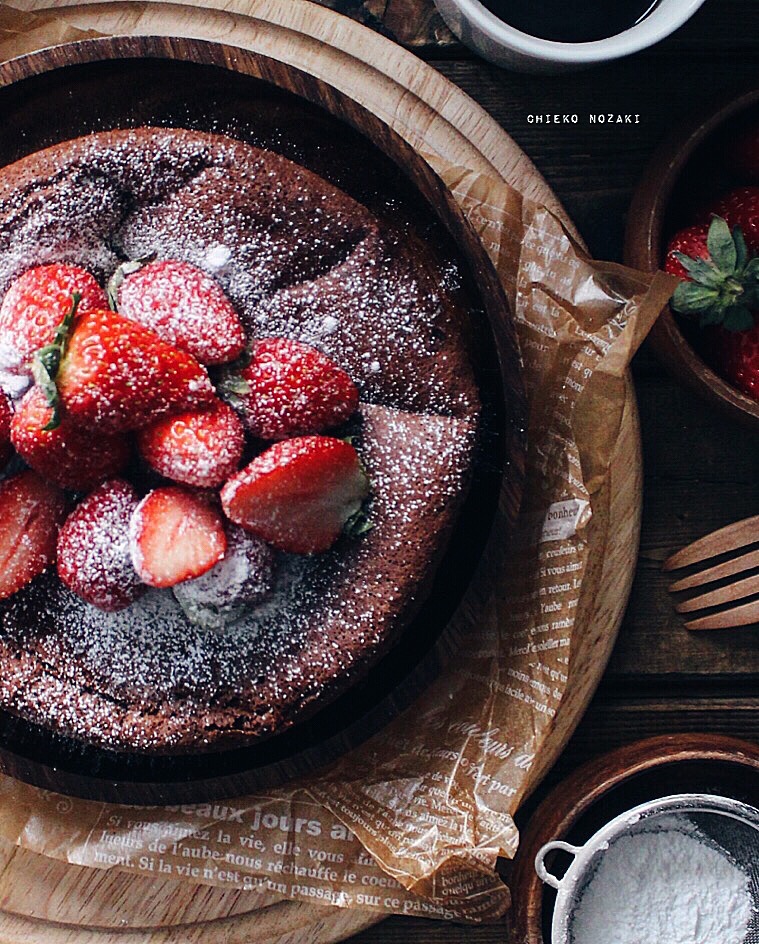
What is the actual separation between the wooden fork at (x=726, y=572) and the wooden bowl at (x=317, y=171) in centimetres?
43

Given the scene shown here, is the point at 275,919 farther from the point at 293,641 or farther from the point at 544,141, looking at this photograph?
the point at 544,141

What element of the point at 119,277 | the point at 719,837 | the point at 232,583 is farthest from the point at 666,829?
the point at 119,277

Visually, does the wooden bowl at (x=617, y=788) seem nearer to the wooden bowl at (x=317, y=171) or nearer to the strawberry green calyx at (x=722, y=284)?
the wooden bowl at (x=317, y=171)

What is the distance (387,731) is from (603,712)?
43 centimetres

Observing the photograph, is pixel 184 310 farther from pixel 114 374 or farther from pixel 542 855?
pixel 542 855

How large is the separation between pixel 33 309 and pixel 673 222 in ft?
3.38

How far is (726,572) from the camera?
1762 millimetres

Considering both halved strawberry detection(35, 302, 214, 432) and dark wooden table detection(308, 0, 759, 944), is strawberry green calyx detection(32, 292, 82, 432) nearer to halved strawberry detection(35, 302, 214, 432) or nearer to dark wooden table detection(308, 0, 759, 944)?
halved strawberry detection(35, 302, 214, 432)

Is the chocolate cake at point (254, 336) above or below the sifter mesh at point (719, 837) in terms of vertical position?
above

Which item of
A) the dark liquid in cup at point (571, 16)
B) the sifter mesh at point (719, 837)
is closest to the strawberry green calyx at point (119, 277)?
the dark liquid in cup at point (571, 16)

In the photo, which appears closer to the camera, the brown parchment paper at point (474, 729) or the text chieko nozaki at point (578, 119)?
the brown parchment paper at point (474, 729)

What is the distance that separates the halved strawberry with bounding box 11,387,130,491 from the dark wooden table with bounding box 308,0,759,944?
888 mm

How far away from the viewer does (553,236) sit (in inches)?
62.1

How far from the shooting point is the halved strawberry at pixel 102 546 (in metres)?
1.33
